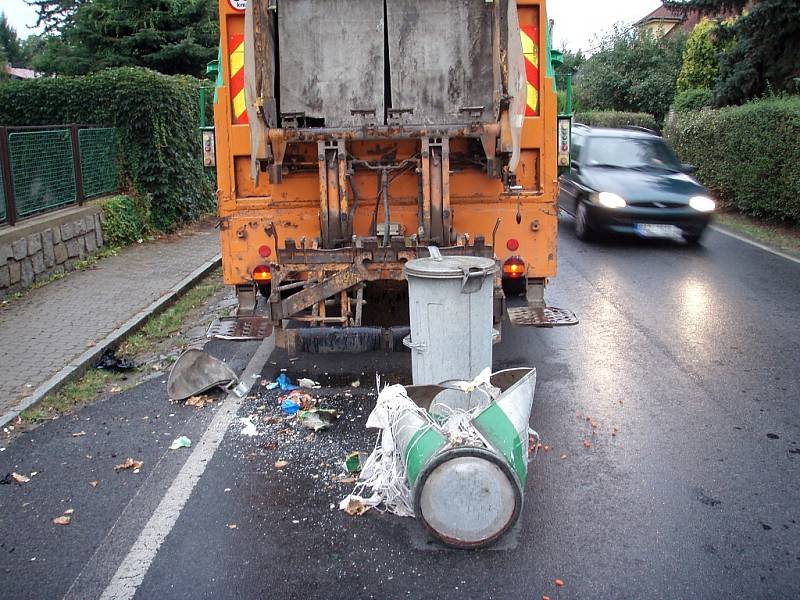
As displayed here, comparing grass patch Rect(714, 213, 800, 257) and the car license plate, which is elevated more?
the car license plate

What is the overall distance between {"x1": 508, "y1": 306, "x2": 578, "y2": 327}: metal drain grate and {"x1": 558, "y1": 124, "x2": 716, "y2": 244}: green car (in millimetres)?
6137

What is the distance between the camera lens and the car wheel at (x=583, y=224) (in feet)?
43.3

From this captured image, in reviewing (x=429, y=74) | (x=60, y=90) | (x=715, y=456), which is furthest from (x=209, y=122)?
(x=715, y=456)

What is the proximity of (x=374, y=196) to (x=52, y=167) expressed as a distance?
633 centimetres

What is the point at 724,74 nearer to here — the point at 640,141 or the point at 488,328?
the point at 640,141

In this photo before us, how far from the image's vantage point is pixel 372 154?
647cm

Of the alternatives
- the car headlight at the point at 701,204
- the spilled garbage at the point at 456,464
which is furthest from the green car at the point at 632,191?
the spilled garbage at the point at 456,464

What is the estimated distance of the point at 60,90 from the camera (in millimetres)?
12812

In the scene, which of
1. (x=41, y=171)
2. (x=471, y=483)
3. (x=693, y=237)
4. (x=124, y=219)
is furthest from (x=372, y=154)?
(x=693, y=237)

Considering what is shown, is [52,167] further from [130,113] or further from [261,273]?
[261,273]

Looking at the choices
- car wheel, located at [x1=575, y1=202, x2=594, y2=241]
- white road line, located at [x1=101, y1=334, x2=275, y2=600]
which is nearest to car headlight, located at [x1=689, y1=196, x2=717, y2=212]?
car wheel, located at [x1=575, y1=202, x2=594, y2=241]

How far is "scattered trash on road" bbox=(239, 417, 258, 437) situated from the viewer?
539cm

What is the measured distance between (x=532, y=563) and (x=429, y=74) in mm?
3956

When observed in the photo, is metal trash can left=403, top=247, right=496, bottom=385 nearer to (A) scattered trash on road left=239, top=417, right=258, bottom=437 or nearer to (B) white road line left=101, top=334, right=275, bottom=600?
(A) scattered trash on road left=239, top=417, right=258, bottom=437
